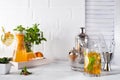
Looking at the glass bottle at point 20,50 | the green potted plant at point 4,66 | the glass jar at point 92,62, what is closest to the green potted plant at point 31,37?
the glass bottle at point 20,50

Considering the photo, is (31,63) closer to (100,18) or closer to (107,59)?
(107,59)

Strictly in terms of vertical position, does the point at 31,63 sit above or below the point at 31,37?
below

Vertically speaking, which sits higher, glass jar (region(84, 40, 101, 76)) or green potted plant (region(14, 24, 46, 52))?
green potted plant (region(14, 24, 46, 52))

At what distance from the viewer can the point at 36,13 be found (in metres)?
2.19

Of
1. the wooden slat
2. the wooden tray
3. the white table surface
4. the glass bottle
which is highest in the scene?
the wooden slat

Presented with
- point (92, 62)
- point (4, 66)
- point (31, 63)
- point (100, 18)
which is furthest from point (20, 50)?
point (100, 18)

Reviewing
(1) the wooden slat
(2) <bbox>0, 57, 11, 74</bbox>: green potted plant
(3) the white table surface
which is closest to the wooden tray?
(3) the white table surface

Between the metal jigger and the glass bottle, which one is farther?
the glass bottle

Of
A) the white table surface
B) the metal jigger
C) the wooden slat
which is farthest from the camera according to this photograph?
the wooden slat

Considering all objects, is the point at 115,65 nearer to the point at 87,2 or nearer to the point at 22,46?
the point at 87,2

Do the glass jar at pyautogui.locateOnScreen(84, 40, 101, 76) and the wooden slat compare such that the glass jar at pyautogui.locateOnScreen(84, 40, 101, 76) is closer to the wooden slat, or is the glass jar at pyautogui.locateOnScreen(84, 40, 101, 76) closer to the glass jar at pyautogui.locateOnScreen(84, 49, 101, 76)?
the glass jar at pyautogui.locateOnScreen(84, 49, 101, 76)

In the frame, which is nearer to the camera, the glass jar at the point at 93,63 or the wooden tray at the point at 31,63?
the glass jar at the point at 93,63

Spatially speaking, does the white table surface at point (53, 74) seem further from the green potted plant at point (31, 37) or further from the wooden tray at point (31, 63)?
the green potted plant at point (31, 37)

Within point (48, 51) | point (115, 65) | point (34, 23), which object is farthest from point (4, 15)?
point (115, 65)
